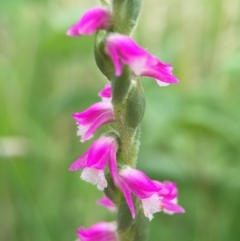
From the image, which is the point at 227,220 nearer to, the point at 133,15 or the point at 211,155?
the point at 211,155

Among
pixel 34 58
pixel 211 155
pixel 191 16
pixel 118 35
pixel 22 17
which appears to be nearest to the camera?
pixel 118 35

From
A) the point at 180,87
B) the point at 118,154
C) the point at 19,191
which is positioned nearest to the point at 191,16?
the point at 180,87

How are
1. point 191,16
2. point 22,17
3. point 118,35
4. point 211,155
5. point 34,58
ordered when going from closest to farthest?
point 118,35 < point 211,155 < point 191,16 < point 34,58 < point 22,17

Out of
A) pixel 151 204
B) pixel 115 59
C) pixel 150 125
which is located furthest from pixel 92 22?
pixel 150 125

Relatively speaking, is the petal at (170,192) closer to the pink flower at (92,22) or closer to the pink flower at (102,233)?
the pink flower at (102,233)

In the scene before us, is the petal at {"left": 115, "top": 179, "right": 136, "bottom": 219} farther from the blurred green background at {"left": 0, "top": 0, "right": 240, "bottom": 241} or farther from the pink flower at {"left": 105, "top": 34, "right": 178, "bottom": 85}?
the blurred green background at {"left": 0, "top": 0, "right": 240, "bottom": 241}

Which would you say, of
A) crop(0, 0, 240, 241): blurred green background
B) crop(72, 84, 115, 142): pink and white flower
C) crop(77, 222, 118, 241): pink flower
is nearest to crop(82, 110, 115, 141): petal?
crop(72, 84, 115, 142): pink and white flower

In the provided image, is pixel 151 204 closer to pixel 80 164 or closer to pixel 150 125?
pixel 80 164
